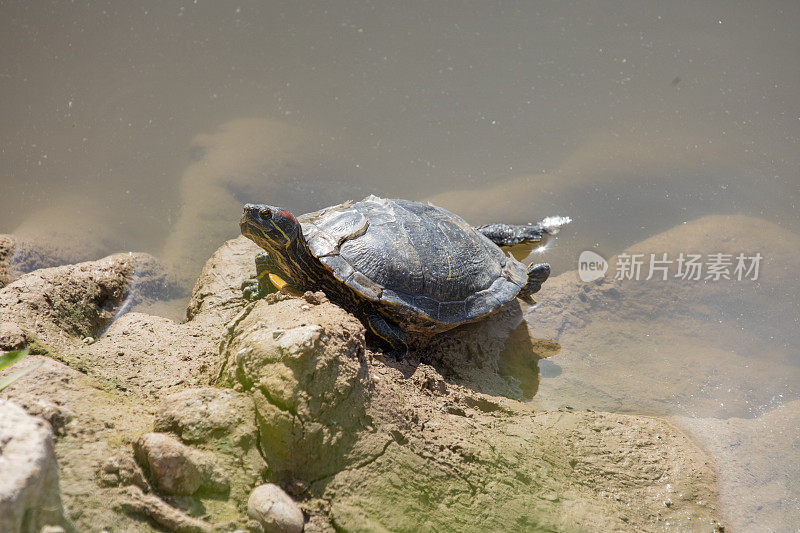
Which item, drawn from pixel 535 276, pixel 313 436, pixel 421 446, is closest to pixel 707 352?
pixel 535 276

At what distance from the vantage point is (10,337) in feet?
8.49

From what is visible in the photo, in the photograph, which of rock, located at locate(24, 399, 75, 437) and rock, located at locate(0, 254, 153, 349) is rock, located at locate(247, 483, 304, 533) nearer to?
rock, located at locate(24, 399, 75, 437)

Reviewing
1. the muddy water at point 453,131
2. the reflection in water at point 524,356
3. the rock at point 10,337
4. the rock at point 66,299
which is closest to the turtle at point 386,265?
the reflection in water at point 524,356

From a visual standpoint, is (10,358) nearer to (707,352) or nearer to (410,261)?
(410,261)

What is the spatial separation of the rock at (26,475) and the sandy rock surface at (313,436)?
5.2 inches

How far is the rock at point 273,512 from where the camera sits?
1993 mm

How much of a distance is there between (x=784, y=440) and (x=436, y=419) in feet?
8.35

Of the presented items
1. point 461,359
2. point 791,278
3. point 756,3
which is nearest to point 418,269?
point 461,359

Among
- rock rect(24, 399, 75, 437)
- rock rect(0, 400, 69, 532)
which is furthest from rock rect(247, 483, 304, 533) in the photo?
rock rect(24, 399, 75, 437)

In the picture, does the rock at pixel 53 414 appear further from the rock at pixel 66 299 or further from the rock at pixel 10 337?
the rock at pixel 66 299

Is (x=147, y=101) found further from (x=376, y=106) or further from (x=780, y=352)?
(x=780, y=352)

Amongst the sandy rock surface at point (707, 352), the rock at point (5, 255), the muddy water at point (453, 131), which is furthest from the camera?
the muddy water at point (453, 131)

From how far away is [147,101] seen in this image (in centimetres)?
714

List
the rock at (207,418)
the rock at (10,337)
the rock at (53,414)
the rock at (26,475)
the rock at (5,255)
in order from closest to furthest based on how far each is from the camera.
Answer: the rock at (26,475), the rock at (53,414), the rock at (207,418), the rock at (10,337), the rock at (5,255)
